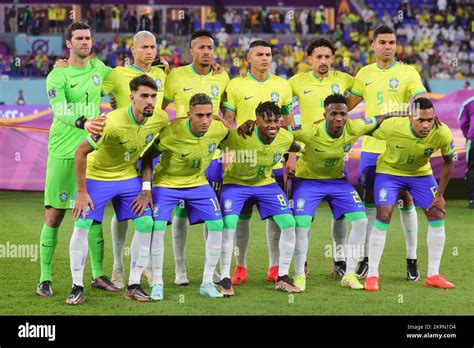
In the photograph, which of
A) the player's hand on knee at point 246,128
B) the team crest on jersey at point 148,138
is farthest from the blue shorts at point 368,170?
the team crest on jersey at point 148,138

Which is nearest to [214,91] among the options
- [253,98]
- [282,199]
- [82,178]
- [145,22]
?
[253,98]

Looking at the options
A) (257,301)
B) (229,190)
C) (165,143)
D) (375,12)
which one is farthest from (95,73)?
(375,12)

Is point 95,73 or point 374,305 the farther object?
point 95,73

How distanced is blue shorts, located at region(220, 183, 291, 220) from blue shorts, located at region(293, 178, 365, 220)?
163 mm

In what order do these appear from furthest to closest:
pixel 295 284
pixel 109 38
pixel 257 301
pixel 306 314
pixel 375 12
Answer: pixel 375 12 < pixel 109 38 < pixel 295 284 < pixel 257 301 < pixel 306 314

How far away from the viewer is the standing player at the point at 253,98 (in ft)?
26.3

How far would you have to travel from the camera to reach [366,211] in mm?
8555

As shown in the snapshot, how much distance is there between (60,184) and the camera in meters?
7.39

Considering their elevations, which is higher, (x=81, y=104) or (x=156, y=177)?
(x=81, y=104)

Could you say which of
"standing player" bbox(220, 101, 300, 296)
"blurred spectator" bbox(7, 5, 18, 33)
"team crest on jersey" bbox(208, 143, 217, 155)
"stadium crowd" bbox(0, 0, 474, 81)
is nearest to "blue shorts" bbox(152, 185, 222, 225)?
"standing player" bbox(220, 101, 300, 296)

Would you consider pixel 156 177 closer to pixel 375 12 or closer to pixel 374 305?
pixel 374 305

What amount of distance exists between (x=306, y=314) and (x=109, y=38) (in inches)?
877

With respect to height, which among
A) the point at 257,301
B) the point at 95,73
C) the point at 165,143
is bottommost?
the point at 257,301

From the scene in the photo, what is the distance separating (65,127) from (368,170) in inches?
113
